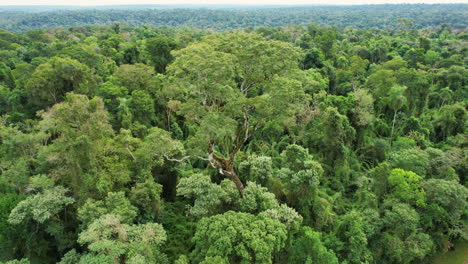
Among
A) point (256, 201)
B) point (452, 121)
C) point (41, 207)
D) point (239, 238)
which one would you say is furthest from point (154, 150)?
point (452, 121)

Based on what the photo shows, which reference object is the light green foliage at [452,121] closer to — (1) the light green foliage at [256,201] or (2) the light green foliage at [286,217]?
(2) the light green foliage at [286,217]

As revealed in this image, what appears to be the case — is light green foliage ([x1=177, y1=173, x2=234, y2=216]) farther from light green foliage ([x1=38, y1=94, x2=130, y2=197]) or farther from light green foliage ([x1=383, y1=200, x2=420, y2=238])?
light green foliage ([x1=383, y1=200, x2=420, y2=238])

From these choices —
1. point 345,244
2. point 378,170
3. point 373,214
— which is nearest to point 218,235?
point 345,244

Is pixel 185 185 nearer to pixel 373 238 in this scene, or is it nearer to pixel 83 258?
pixel 83 258

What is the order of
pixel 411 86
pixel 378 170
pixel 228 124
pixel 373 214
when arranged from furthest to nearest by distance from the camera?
pixel 411 86, pixel 378 170, pixel 373 214, pixel 228 124

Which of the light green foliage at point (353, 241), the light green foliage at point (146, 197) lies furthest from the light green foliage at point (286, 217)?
the light green foliage at point (146, 197)

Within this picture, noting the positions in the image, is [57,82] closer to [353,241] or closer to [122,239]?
[122,239]

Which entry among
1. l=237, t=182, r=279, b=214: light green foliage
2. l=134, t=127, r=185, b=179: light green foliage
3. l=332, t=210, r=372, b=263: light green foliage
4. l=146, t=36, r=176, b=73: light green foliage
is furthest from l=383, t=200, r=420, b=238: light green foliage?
l=146, t=36, r=176, b=73: light green foliage
